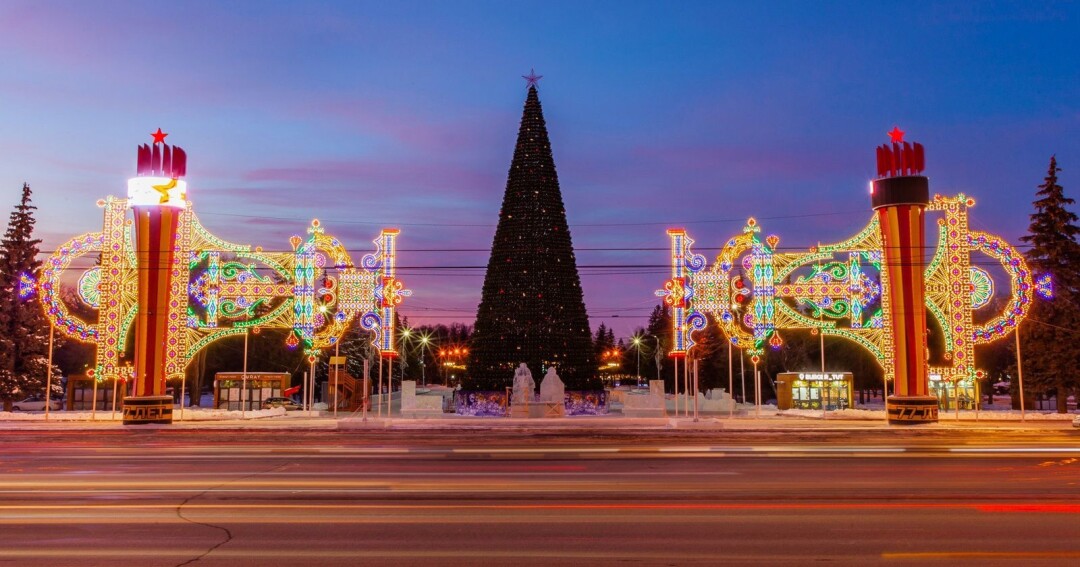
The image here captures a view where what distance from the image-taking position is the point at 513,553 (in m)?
8.55

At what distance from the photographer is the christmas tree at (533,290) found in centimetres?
3125

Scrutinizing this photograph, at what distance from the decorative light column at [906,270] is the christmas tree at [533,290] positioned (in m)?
10.8

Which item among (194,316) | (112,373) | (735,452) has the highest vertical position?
(194,316)

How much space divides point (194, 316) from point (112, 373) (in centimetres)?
344

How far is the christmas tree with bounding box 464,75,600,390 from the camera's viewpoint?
31250 millimetres

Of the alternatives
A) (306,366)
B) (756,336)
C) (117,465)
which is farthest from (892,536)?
(306,366)

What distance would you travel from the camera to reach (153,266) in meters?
28.6

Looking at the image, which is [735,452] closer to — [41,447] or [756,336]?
[756,336]

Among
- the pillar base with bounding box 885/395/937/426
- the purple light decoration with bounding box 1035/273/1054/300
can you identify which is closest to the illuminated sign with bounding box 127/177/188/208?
the pillar base with bounding box 885/395/937/426

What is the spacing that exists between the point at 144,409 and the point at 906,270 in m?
26.1

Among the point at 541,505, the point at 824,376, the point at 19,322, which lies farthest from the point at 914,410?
the point at 19,322

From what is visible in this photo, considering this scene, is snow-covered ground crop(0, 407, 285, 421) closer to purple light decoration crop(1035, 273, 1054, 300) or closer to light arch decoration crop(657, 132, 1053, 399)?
light arch decoration crop(657, 132, 1053, 399)

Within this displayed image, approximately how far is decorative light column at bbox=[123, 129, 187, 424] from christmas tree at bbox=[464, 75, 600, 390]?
11.0 metres

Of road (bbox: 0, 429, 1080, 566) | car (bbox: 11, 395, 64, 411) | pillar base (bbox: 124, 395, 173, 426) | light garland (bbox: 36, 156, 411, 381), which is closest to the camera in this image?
road (bbox: 0, 429, 1080, 566)
